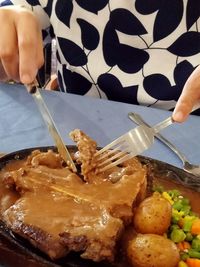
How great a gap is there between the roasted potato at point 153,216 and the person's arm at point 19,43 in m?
0.40

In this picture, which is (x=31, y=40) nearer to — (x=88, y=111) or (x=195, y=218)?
(x=88, y=111)

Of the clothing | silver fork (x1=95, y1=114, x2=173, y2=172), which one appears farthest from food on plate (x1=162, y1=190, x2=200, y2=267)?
the clothing

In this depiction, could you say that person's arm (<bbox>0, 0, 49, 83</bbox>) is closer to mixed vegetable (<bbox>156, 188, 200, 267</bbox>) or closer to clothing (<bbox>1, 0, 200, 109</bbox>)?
clothing (<bbox>1, 0, 200, 109</bbox>)

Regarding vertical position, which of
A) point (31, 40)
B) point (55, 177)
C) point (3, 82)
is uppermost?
point (31, 40)

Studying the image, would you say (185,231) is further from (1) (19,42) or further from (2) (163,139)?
(1) (19,42)

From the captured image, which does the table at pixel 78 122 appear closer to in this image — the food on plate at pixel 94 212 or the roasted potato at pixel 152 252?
the food on plate at pixel 94 212

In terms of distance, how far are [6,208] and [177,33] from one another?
32.9 inches

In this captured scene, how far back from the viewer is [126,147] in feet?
3.05

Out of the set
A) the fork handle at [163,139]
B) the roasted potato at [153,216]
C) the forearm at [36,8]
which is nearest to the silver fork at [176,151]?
the fork handle at [163,139]

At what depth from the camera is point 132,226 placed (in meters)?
0.85

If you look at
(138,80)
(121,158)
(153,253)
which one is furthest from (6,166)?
(138,80)

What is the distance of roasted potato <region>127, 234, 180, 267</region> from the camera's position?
764mm

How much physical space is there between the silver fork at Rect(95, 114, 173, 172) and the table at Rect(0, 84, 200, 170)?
24 centimetres

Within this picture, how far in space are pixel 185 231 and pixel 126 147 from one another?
7.8 inches
